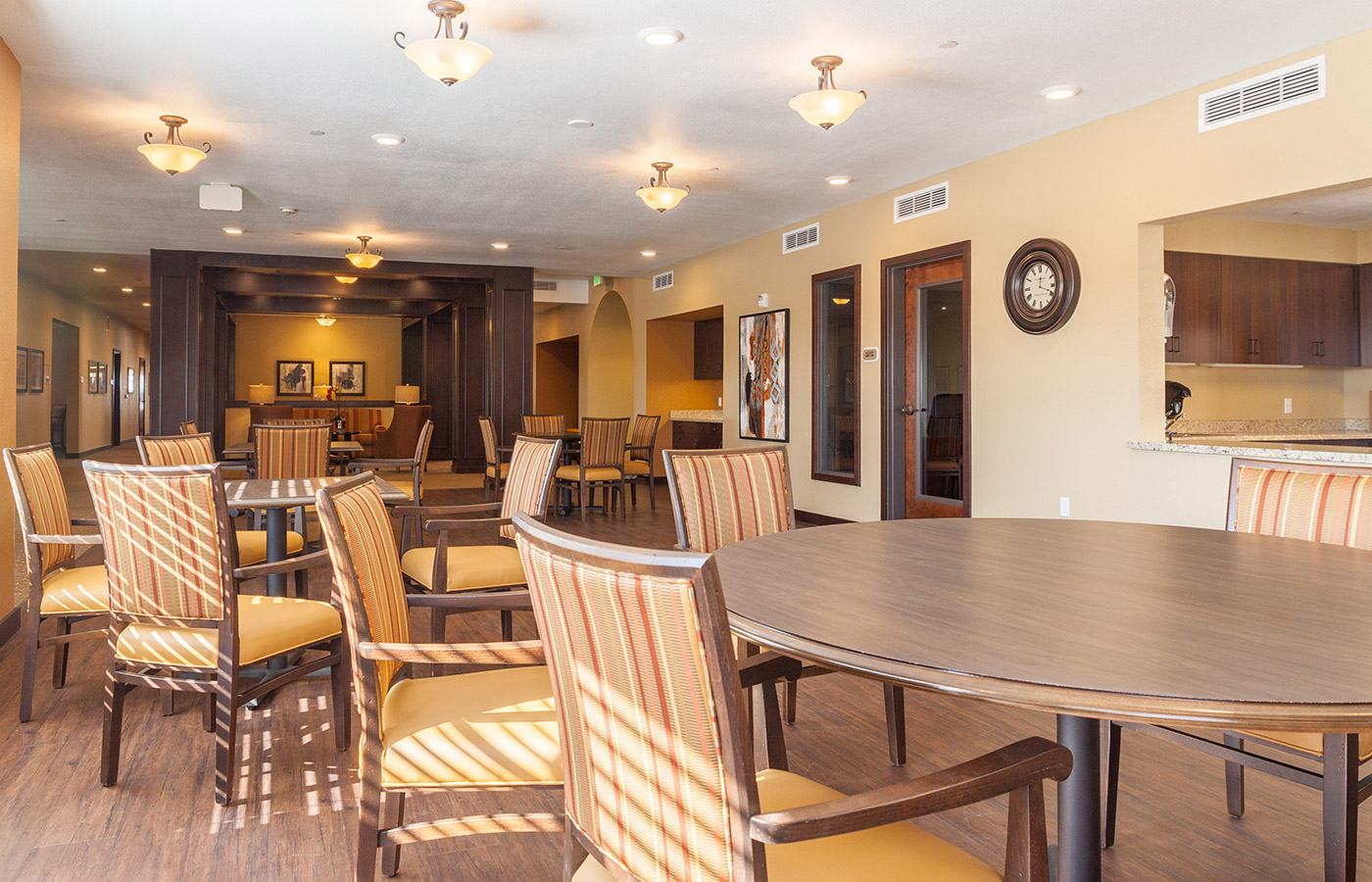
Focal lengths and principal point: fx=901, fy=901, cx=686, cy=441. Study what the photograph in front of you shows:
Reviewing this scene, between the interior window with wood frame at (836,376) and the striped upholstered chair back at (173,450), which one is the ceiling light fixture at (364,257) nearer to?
the interior window with wood frame at (836,376)

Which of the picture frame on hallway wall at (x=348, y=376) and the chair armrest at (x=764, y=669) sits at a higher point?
the picture frame on hallway wall at (x=348, y=376)

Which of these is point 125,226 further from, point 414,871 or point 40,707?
point 414,871

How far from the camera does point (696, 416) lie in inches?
423

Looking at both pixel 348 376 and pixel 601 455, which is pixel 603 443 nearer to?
pixel 601 455

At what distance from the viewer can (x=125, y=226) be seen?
8.72 metres

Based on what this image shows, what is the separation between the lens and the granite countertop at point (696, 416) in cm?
1026

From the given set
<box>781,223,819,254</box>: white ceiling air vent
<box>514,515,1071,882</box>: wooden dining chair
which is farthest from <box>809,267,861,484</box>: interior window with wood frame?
<box>514,515,1071,882</box>: wooden dining chair

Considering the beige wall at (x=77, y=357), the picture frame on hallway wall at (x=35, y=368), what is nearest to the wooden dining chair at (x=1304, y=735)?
the beige wall at (x=77, y=357)

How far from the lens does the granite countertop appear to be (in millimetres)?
10258

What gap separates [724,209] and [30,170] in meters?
5.26

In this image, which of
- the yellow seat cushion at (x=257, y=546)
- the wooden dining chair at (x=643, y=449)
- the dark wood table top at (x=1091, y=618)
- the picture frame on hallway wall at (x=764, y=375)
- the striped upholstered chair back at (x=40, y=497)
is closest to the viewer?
the dark wood table top at (x=1091, y=618)

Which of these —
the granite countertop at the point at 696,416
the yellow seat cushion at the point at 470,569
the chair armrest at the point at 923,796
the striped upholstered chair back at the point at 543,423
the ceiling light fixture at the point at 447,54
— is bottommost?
the yellow seat cushion at the point at 470,569

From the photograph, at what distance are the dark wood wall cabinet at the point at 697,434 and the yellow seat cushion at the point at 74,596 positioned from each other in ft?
23.6

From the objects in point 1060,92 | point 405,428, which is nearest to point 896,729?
point 1060,92
